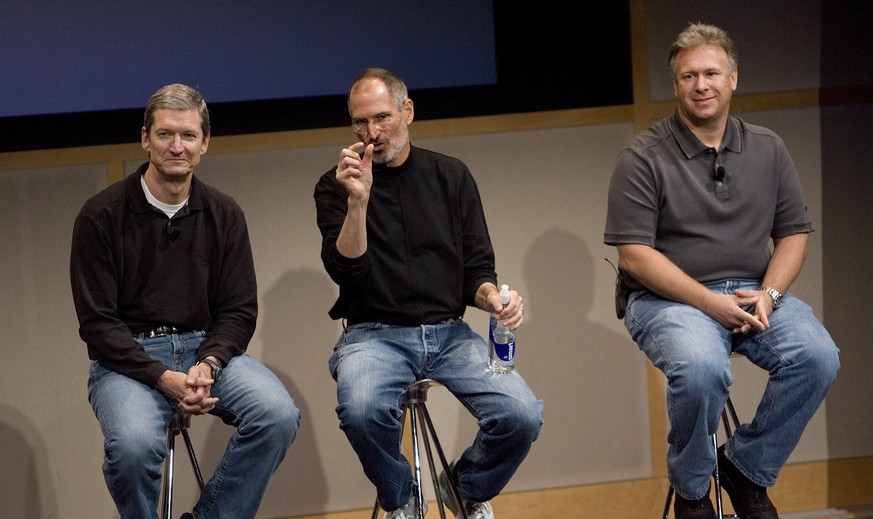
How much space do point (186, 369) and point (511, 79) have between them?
1.77 meters

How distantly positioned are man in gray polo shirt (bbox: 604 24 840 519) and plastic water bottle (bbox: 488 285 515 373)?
0.42m

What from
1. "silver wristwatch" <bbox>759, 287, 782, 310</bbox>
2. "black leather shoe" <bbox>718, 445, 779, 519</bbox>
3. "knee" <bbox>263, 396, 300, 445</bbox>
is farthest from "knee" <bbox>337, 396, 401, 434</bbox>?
"silver wristwatch" <bbox>759, 287, 782, 310</bbox>

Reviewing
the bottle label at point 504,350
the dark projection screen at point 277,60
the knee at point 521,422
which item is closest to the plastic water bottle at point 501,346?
the bottle label at point 504,350

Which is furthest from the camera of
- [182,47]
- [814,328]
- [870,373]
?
[870,373]

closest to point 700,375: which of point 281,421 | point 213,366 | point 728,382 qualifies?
point 728,382

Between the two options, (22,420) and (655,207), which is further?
(22,420)

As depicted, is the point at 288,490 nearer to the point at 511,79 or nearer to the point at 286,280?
the point at 286,280

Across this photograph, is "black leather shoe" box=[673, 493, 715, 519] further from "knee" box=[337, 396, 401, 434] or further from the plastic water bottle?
"knee" box=[337, 396, 401, 434]

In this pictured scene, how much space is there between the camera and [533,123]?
4.04 metres

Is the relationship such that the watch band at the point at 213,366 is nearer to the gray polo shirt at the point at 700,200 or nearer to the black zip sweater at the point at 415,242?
the black zip sweater at the point at 415,242

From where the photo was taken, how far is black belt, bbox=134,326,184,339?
3.12 m

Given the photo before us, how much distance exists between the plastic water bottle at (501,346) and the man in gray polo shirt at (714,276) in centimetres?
42

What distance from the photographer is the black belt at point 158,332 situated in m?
3.12

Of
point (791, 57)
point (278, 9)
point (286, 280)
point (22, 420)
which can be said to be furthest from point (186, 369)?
point (791, 57)
